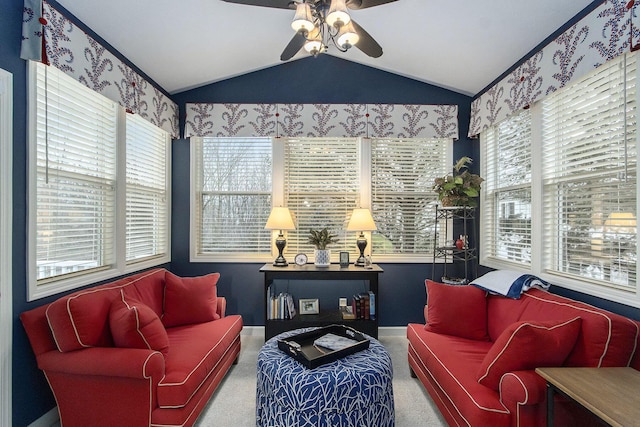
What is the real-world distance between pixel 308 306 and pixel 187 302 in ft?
4.09

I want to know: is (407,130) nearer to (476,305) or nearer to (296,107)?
(296,107)

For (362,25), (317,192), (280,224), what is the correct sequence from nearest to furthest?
(362,25), (280,224), (317,192)

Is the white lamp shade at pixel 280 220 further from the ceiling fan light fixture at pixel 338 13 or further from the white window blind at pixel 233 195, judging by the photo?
the ceiling fan light fixture at pixel 338 13

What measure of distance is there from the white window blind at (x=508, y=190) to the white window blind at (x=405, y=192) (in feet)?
1.66

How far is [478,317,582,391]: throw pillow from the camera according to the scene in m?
1.54

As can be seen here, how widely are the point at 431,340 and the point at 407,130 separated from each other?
2269mm

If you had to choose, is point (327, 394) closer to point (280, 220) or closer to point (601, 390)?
point (601, 390)

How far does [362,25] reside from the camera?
277 cm

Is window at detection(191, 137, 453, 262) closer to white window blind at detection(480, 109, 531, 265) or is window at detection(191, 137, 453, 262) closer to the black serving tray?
white window blind at detection(480, 109, 531, 265)

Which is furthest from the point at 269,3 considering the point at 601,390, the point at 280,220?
the point at 601,390

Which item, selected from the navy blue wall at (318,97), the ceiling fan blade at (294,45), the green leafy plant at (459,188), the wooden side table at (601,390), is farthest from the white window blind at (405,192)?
the wooden side table at (601,390)

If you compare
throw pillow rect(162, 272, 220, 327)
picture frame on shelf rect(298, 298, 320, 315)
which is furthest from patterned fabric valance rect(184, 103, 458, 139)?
picture frame on shelf rect(298, 298, 320, 315)

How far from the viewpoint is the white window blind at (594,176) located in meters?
1.81

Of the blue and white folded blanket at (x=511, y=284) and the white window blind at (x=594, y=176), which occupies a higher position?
the white window blind at (x=594, y=176)
